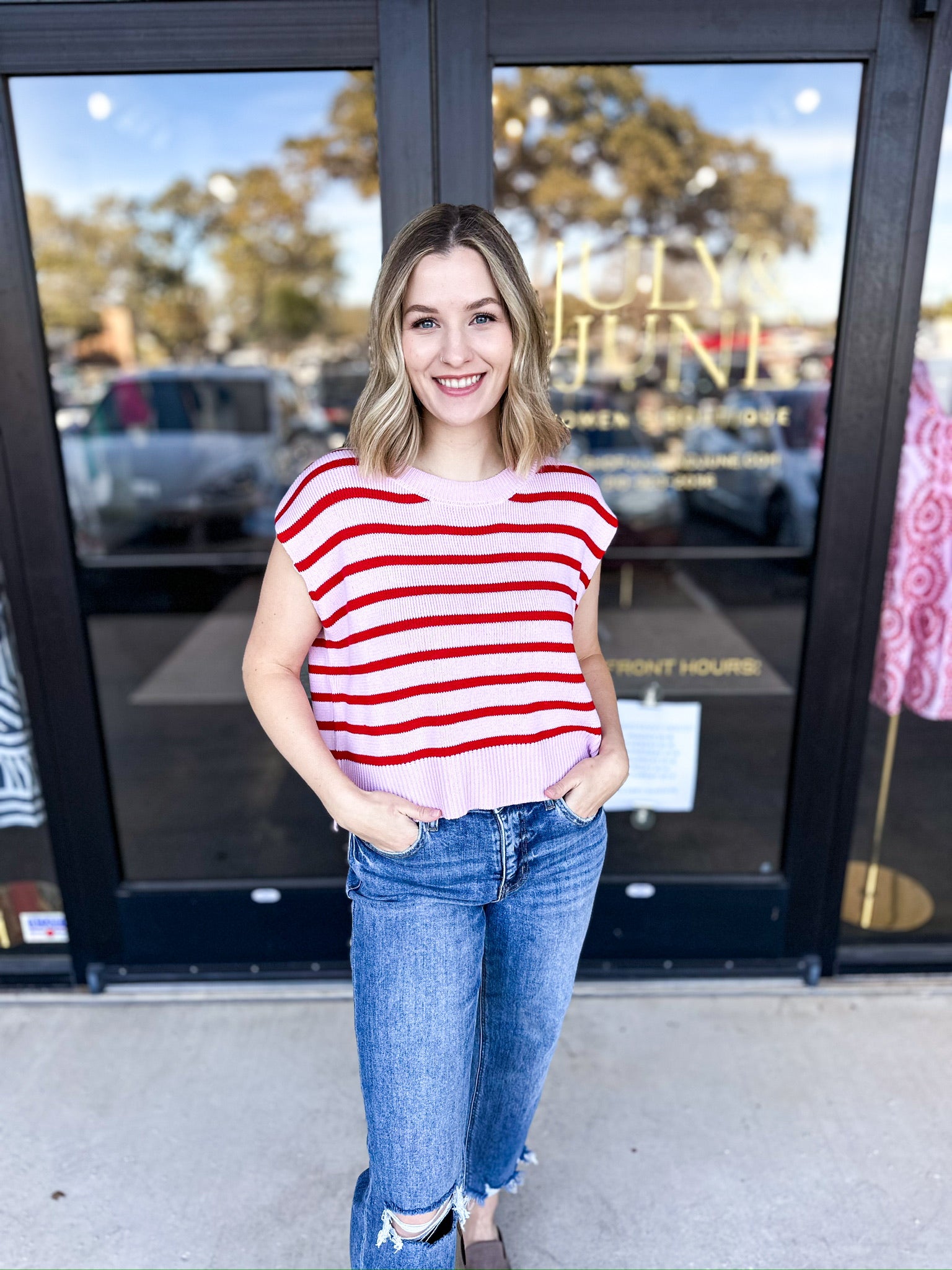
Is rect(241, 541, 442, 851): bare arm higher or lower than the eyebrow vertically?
lower

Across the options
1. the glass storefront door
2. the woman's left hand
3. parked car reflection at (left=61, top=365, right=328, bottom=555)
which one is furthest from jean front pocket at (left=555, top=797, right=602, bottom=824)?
parked car reflection at (left=61, top=365, right=328, bottom=555)

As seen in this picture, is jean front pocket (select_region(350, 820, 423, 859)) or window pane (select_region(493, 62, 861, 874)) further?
window pane (select_region(493, 62, 861, 874))

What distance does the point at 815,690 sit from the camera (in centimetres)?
218

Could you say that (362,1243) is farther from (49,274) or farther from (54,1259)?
(49,274)

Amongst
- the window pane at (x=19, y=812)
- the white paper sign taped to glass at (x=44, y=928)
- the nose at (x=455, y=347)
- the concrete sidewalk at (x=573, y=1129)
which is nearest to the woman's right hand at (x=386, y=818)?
the nose at (x=455, y=347)

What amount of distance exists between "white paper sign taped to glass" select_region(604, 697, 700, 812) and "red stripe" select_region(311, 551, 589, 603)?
4.00ft

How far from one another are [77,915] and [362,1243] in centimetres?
131

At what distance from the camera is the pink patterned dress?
2115 millimetres

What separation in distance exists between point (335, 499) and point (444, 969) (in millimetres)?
675

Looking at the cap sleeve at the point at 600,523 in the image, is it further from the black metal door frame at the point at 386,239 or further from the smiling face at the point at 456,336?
the black metal door frame at the point at 386,239

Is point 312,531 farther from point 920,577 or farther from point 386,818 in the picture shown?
point 920,577

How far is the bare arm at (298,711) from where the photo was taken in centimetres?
120

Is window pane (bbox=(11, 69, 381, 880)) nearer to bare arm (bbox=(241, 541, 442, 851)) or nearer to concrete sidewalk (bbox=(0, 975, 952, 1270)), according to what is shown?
concrete sidewalk (bbox=(0, 975, 952, 1270))

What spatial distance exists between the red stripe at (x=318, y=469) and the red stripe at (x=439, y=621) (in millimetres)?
193
